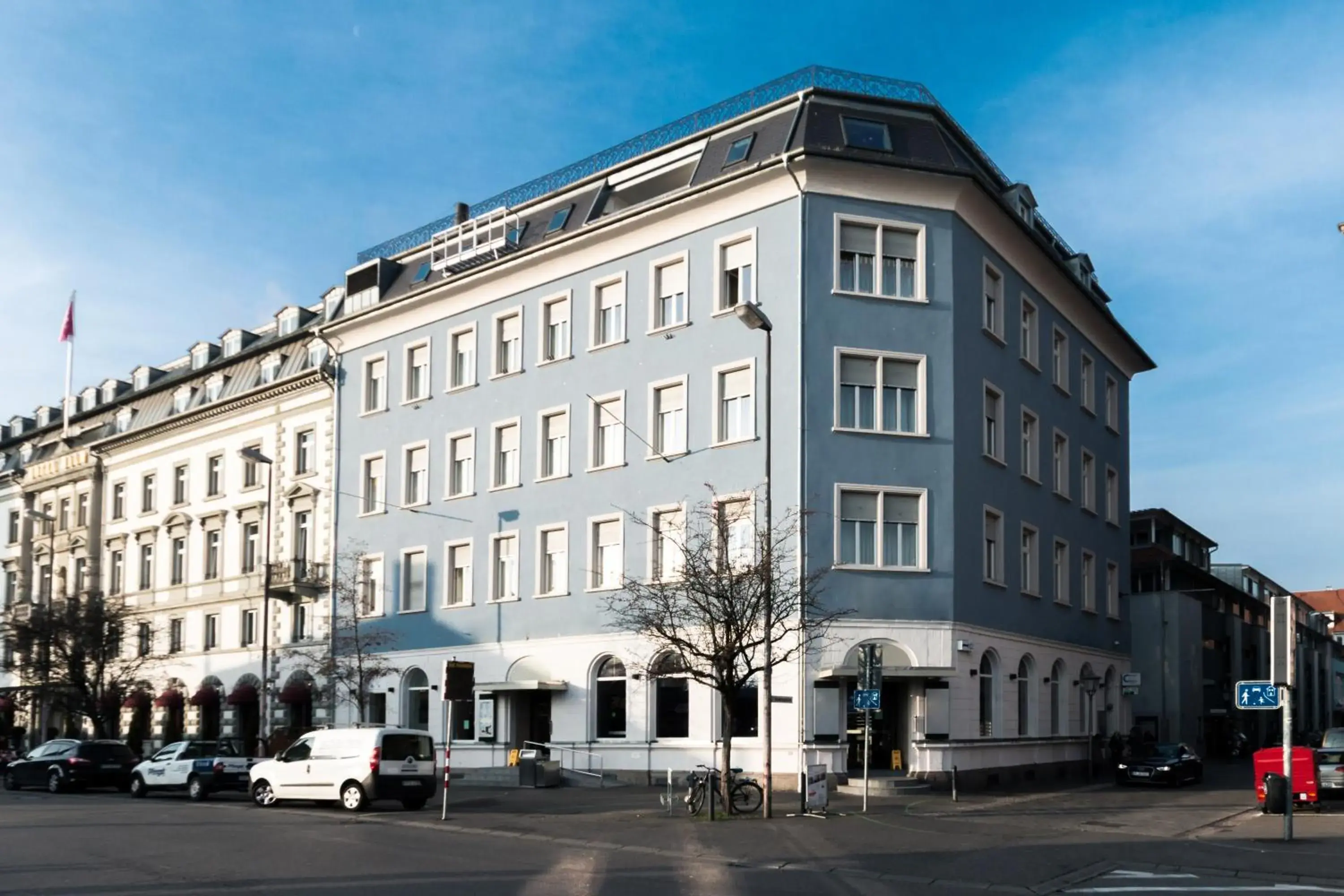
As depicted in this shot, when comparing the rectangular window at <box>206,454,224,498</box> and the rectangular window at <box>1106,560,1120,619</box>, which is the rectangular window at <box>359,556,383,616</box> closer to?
the rectangular window at <box>206,454,224,498</box>

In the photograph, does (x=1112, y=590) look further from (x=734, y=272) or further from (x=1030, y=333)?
(x=734, y=272)

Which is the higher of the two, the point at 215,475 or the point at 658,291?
the point at 658,291

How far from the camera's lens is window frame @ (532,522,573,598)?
137ft

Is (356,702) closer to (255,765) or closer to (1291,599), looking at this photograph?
(255,765)

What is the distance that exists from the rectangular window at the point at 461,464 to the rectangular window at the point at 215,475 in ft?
46.2

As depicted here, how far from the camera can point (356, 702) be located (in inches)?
1802

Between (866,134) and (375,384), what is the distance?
19.4m

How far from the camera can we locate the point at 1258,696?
22609 mm

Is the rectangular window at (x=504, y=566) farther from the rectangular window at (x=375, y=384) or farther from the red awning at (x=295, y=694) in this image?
the red awning at (x=295, y=694)

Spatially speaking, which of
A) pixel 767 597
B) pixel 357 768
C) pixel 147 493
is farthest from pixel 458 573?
pixel 147 493

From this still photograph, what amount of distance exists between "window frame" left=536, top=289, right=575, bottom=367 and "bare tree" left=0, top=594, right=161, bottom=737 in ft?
67.9

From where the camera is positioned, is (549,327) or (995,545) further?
(549,327)

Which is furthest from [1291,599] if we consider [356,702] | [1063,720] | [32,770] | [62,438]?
[62,438]

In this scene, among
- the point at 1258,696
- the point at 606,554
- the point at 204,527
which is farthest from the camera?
the point at 204,527
